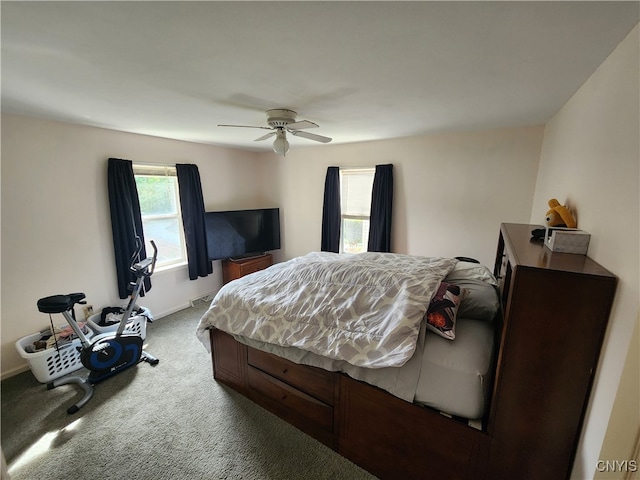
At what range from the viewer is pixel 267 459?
1649 millimetres

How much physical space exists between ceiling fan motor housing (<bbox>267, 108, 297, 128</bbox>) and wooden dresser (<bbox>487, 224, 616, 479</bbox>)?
71.5 inches

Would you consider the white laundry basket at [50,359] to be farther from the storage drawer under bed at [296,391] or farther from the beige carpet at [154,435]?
the storage drawer under bed at [296,391]

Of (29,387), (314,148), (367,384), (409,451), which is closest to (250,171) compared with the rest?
(314,148)

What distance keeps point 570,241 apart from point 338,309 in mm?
1227

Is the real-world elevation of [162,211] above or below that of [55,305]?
above

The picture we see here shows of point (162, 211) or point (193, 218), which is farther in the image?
point (193, 218)

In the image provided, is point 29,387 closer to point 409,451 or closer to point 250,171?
point 409,451

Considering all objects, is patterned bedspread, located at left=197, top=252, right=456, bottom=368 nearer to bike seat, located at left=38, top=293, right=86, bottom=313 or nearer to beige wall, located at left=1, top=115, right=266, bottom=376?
bike seat, located at left=38, top=293, right=86, bottom=313

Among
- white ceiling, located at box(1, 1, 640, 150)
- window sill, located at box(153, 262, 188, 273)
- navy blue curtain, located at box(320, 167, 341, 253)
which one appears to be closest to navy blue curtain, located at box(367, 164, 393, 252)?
navy blue curtain, located at box(320, 167, 341, 253)

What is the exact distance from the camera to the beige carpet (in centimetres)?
159

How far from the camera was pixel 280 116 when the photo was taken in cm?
211

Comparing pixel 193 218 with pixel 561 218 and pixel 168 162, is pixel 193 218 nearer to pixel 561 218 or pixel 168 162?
pixel 168 162

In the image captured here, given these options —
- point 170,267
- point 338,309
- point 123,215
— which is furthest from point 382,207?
point 123,215

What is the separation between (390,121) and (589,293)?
2.10 meters
